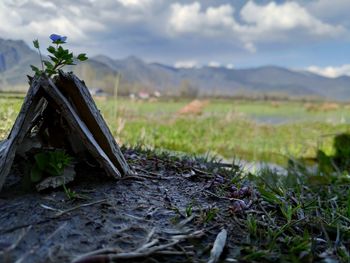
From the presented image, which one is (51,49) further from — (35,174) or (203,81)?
(203,81)

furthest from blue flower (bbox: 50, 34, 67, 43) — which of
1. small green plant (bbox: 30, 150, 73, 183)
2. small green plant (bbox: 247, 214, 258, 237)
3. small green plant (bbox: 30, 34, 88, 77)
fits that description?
small green plant (bbox: 247, 214, 258, 237)

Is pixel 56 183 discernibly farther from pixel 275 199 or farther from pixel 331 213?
pixel 331 213

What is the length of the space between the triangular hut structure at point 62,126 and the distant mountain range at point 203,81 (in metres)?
0.92

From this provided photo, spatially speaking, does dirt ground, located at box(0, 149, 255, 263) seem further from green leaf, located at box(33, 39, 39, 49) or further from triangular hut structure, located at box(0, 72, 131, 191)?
green leaf, located at box(33, 39, 39, 49)

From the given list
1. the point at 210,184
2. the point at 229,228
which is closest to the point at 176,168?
the point at 210,184

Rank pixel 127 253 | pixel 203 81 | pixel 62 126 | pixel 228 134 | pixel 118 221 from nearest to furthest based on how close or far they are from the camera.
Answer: pixel 127 253, pixel 118 221, pixel 62 126, pixel 228 134, pixel 203 81

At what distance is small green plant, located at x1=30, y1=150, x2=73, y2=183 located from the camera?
3.68 ft

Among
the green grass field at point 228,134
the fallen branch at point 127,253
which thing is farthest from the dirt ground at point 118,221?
the green grass field at point 228,134

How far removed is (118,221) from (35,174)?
323 millimetres

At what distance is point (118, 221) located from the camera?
973 millimetres

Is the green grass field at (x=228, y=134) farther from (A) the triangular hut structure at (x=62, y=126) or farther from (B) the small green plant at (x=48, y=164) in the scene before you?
(B) the small green plant at (x=48, y=164)

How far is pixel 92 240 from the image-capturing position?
0.87 meters

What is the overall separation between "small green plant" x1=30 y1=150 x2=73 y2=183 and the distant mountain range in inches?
42.3

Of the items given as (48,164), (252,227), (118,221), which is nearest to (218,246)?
(252,227)
